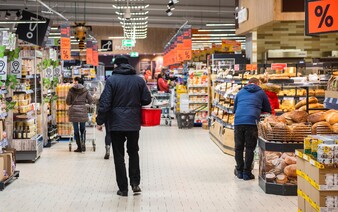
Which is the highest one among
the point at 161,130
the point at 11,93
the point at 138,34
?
the point at 138,34

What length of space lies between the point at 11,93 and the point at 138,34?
1217 inches

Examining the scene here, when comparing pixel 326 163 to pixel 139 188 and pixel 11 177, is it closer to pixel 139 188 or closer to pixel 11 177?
pixel 139 188

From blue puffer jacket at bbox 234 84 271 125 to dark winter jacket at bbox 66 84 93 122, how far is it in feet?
13.4

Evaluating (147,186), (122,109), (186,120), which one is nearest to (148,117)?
(122,109)

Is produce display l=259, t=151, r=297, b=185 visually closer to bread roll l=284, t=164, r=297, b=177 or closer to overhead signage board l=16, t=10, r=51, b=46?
bread roll l=284, t=164, r=297, b=177

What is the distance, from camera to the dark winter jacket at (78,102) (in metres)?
12.5

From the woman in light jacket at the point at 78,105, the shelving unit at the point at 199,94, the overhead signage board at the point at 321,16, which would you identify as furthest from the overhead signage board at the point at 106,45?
the overhead signage board at the point at 321,16

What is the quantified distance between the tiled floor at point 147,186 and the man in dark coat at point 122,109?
1.81ft

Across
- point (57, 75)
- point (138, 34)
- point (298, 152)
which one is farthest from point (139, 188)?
point (138, 34)

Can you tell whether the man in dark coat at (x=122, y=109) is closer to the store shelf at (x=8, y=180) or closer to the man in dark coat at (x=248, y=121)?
the store shelf at (x=8, y=180)

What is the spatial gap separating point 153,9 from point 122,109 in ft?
76.8

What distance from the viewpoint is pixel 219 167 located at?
1076cm

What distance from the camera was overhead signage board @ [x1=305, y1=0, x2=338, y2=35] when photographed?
5082 mm

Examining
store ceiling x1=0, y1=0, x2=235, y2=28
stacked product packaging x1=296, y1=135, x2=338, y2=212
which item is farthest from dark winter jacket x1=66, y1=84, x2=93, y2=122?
store ceiling x1=0, y1=0, x2=235, y2=28
